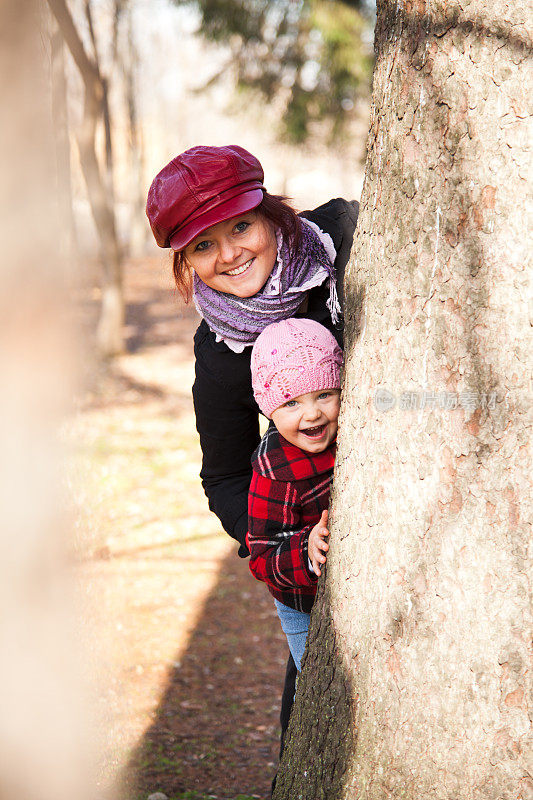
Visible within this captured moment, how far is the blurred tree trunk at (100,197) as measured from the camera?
29.5 ft

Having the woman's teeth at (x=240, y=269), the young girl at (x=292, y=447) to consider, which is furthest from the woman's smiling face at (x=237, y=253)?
the young girl at (x=292, y=447)

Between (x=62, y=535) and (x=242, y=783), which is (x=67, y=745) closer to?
(x=62, y=535)

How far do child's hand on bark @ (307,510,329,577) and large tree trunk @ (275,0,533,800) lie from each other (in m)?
0.16

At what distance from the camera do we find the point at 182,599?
509 cm

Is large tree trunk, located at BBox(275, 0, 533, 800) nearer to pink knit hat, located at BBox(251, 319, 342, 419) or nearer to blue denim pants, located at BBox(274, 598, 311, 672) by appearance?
pink knit hat, located at BBox(251, 319, 342, 419)

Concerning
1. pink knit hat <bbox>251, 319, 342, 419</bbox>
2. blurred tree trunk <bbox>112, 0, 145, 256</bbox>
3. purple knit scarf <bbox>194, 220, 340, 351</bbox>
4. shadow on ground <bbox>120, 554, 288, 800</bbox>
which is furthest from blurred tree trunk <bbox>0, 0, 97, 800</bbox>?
blurred tree trunk <bbox>112, 0, 145, 256</bbox>

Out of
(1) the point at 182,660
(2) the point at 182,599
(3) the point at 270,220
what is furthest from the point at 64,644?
(2) the point at 182,599

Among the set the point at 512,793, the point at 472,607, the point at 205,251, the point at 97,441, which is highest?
the point at 205,251

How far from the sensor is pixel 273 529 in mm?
1981

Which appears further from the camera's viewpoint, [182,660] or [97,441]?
[97,441]

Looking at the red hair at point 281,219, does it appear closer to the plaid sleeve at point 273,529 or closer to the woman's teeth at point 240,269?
the woman's teeth at point 240,269

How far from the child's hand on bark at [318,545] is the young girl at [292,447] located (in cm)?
3

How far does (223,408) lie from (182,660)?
2.53 metres

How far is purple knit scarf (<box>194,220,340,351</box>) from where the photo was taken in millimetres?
2098
